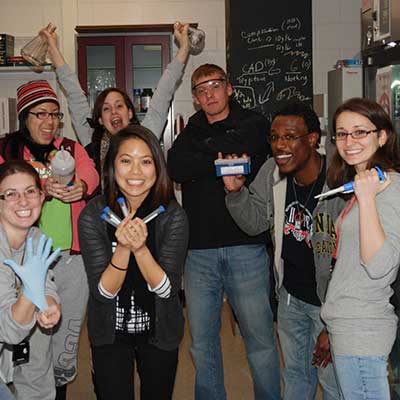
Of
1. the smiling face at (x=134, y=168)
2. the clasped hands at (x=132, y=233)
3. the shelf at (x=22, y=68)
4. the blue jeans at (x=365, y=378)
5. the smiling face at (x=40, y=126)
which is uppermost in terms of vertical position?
the shelf at (x=22, y=68)

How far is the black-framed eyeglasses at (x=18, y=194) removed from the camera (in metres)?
2.28

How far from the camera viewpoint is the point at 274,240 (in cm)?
262

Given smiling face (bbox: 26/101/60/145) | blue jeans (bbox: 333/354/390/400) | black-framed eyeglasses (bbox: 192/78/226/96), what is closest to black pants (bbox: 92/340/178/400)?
blue jeans (bbox: 333/354/390/400)

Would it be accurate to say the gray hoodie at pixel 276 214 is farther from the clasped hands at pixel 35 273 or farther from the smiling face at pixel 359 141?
the clasped hands at pixel 35 273

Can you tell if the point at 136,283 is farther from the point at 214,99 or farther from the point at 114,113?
the point at 114,113

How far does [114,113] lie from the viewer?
10.0 ft

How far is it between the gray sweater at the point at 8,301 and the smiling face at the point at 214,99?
94 cm

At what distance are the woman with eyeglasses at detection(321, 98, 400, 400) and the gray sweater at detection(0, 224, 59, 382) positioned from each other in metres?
1.01

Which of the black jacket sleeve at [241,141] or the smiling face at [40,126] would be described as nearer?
the black jacket sleeve at [241,141]

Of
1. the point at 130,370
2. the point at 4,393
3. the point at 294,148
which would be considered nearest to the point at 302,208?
the point at 294,148

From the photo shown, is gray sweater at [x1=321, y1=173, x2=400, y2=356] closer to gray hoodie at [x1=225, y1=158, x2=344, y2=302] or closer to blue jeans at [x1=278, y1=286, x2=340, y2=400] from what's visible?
gray hoodie at [x1=225, y1=158, x2=344, y2=302]

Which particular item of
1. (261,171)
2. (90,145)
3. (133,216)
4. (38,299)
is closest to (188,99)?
(90,145)

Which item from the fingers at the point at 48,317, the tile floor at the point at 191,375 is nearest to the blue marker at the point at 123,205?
the fingers at the point at 48,317

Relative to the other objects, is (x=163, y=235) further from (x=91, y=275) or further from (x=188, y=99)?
(x=188, y=99)
